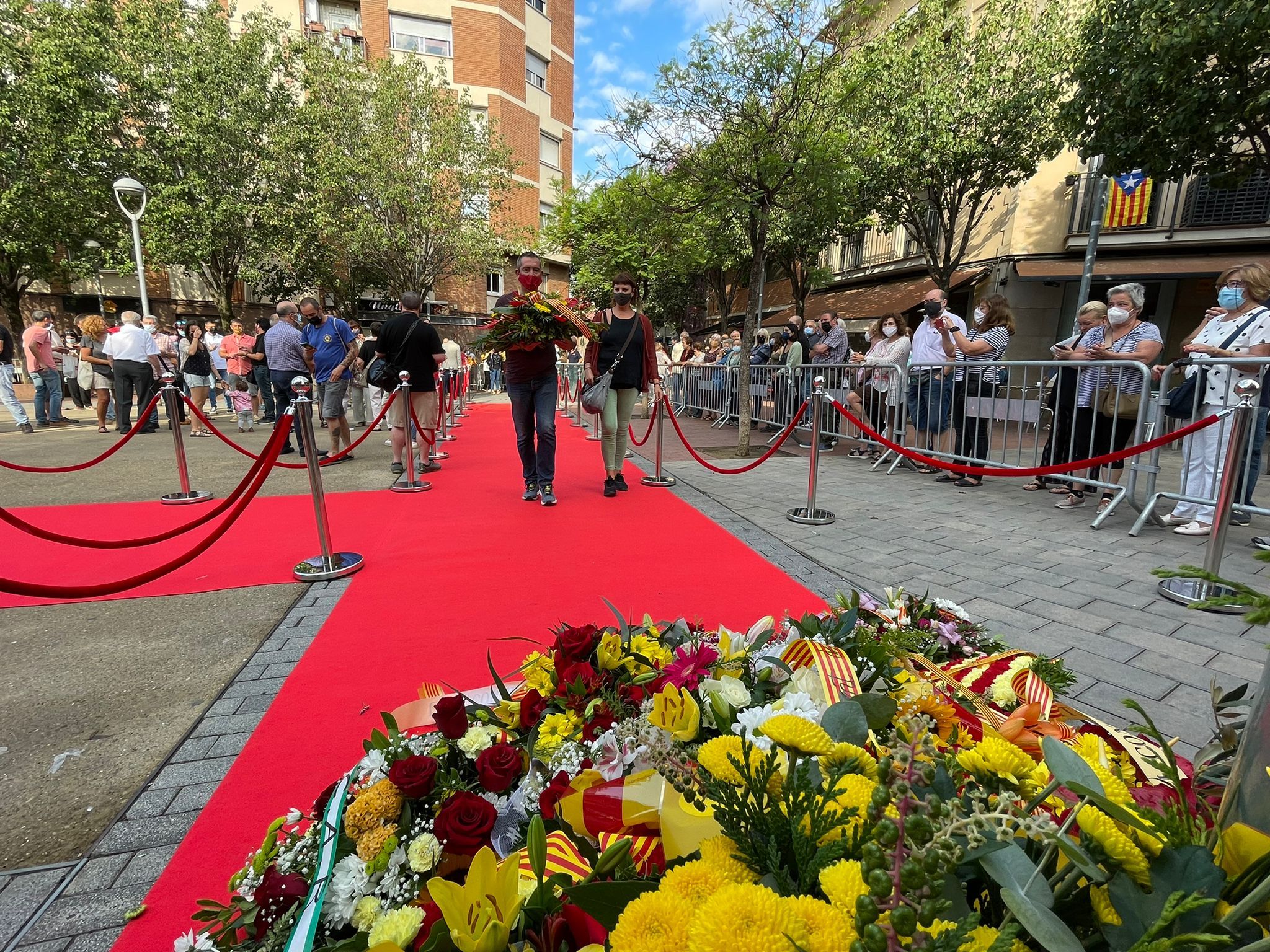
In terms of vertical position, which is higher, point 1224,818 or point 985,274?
point 985,274

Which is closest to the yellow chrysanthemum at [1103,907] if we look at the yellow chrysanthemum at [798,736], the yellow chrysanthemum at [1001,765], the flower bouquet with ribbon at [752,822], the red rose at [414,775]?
the flower bouquet with ribbon at [752,822]

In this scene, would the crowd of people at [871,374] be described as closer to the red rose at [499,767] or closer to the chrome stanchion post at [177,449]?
the chrome stanchion post at [177,449]

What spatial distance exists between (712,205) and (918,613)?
7.45 metres

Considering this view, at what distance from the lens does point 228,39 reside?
69.3 ft

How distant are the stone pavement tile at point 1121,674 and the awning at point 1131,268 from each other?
1593cm

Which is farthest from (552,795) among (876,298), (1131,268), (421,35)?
(421,35)

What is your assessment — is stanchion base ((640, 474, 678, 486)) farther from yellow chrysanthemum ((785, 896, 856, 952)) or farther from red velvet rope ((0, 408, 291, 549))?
yellow chrysanthemum ((785, 896, 856, 952))

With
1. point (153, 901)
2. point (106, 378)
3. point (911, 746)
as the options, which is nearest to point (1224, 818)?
point (911, 746)

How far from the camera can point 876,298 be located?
20531 millimetres

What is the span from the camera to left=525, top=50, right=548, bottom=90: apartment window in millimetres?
31844

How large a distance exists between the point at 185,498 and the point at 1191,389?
8735mm

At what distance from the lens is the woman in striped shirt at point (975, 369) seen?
22.3 ft

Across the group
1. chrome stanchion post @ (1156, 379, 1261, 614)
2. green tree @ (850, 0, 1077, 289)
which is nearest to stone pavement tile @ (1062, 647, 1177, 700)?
chrome stanchion post @ (1156, 379, 1261, 614)

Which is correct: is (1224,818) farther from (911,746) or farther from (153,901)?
(153,901)
